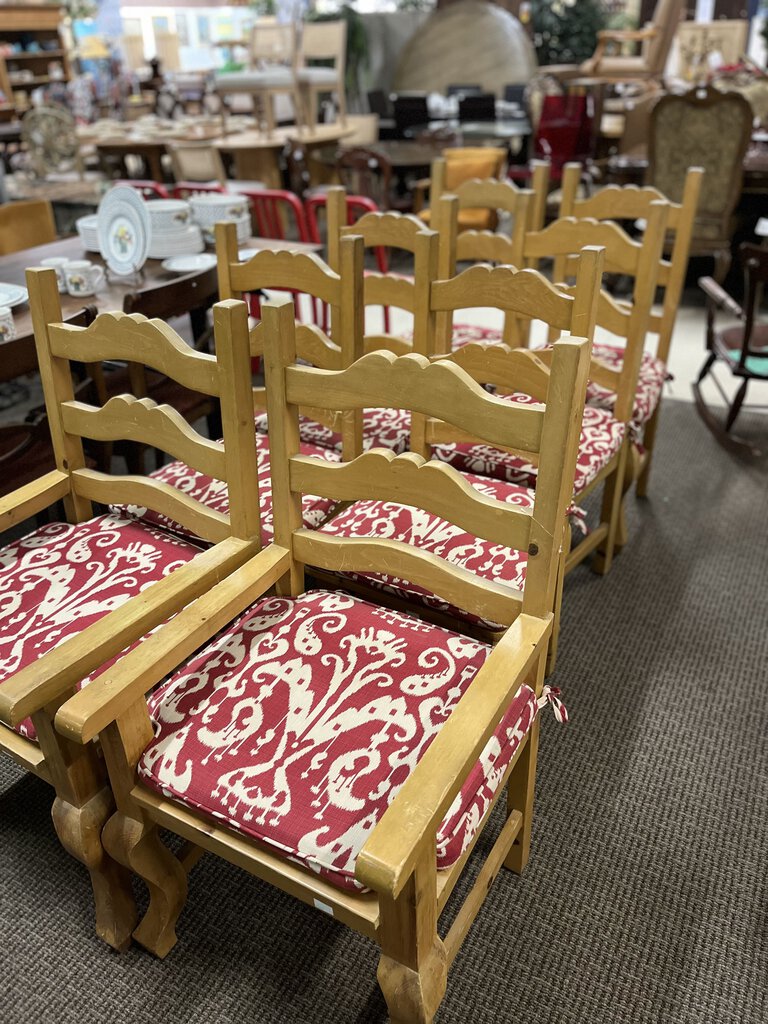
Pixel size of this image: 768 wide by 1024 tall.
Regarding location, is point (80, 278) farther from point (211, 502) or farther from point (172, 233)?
point (211, 502)

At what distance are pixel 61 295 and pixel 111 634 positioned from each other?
4.92 feet

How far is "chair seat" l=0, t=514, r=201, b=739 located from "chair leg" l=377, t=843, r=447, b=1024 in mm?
550

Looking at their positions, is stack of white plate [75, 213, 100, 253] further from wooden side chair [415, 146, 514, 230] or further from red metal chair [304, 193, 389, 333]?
wooden side chair [415, 146, 514, 230]

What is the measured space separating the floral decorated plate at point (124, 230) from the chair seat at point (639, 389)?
4.26 ft

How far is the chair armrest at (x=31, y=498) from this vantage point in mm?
1359

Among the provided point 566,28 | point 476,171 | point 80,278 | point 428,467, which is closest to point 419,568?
point 428,467

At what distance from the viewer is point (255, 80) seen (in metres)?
5.03

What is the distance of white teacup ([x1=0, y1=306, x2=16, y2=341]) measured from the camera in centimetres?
177

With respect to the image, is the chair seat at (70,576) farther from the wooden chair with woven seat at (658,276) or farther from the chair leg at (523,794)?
the wooden chair with woven seat at (658,276)

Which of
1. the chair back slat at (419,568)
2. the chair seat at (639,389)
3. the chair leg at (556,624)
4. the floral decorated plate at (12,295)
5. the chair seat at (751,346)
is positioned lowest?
the chair leg at (556,624)

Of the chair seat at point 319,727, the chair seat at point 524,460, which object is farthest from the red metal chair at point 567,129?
the chair seat at point 319,727

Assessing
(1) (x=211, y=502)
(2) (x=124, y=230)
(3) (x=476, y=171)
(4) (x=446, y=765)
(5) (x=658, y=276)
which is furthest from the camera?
(3) (x=476, y=171)

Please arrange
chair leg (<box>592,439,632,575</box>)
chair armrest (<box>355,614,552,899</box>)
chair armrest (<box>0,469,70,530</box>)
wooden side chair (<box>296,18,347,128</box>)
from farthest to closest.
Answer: wooden side chair (<box>296,18,347,128</box>) → chair leg (<box>592,439,632,575</box>) → chair armrest (<box>0,469,70,530</box>) → chair armrest (<box>355,614,552,899</box>)

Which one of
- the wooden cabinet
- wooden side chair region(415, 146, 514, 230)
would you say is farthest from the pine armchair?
the wooden cabinet
